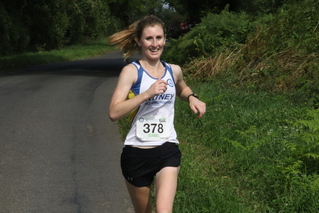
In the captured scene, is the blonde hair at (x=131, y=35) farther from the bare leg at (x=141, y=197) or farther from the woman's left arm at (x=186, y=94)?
the bare leg at (x=141, y=197)

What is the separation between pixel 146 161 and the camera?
4.44m

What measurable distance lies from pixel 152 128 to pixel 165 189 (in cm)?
40

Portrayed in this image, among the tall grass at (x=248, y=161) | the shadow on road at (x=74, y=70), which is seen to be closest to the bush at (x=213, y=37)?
the shadow on road at (x=74, y=70)

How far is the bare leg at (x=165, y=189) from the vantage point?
4.26 m

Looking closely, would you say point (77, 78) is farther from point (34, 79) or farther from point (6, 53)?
point (6, 53)

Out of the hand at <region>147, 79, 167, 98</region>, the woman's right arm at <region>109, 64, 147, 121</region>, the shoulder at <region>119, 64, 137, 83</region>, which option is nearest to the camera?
the hand at <region>147, 79, 167, 98</region>

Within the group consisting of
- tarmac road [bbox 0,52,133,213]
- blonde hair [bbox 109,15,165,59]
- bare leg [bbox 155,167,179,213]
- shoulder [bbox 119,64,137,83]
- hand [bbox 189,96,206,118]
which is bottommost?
tarmac road [bbox 0,52,133,213]

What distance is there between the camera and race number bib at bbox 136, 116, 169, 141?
435 cm

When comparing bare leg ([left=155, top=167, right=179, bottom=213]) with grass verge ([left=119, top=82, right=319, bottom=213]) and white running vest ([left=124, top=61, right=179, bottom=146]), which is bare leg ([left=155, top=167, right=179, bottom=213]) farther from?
grass verge ([left=119, top=82, right=319, bottom=213])

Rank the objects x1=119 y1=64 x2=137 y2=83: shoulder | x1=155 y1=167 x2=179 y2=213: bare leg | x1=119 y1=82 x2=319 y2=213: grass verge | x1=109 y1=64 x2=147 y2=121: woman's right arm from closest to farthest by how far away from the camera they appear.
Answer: x1=109 y1=64 x2=147 y2=121: woman's right arm → x1=155 y1=167 x2=179 y2=213: bare leg → x1=119 y1=64 x2=137 y2=83: shoulder → x1=119 y1=82 x2=319 y2=213: grass verge

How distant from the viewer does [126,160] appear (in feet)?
14.8

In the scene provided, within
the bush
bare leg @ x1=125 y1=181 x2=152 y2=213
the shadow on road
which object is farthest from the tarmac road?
the shadow on road

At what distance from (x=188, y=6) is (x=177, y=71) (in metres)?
20.9

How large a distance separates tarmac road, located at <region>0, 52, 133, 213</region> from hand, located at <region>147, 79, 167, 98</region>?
306cm
